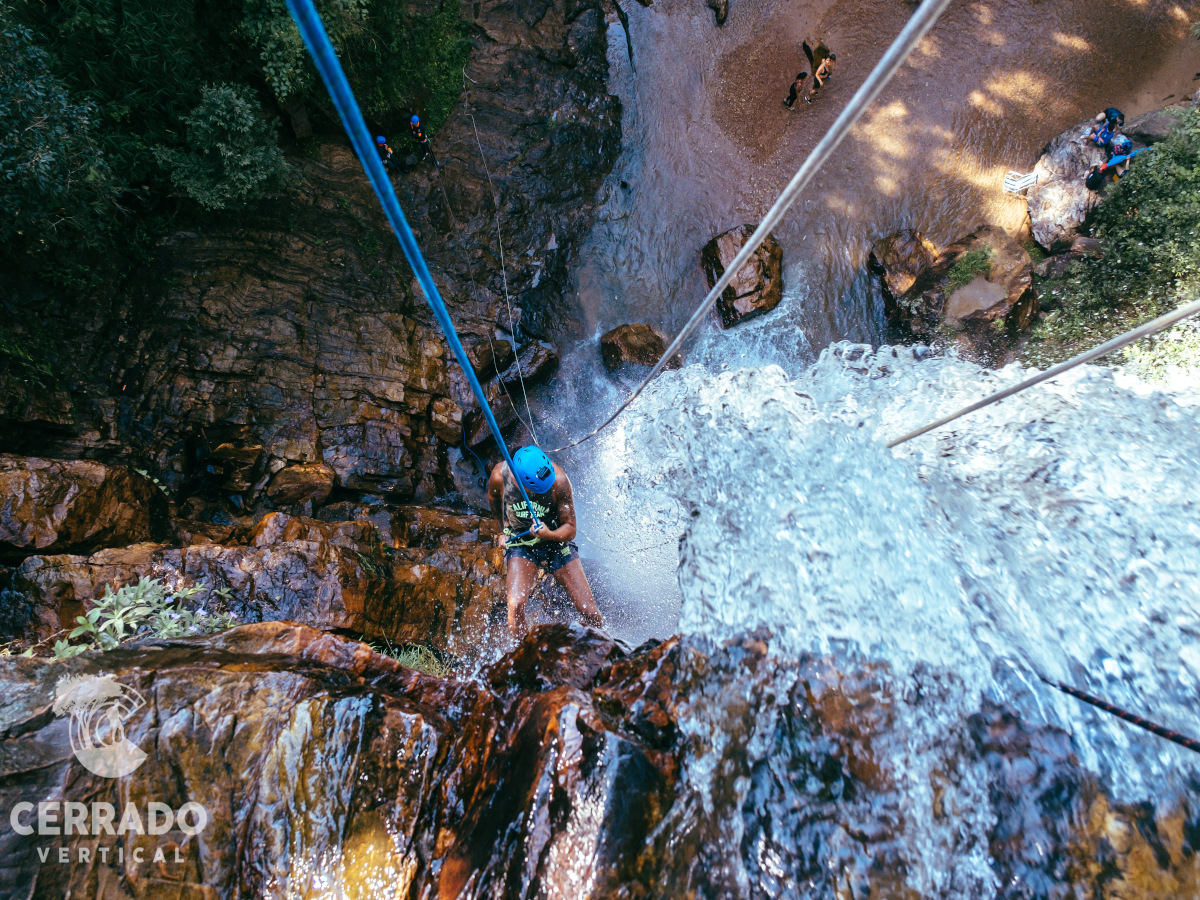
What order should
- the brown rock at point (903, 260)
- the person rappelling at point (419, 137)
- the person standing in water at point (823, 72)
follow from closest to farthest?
the person rappelling at point (419, 137) < the brown rock at point (903, 260) < the person standing in water at point (823, 72)

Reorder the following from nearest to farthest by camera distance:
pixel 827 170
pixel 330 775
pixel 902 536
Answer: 1. pixel 330 775
2. pixel 902 536
3. pixel 827 170

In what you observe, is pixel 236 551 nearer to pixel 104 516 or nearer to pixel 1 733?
pixel 104 516

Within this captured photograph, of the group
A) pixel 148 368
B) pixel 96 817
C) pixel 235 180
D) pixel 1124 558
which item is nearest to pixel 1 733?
pixel 96 817

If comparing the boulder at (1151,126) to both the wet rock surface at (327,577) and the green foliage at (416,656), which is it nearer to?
the wet rock surface at (327,577)

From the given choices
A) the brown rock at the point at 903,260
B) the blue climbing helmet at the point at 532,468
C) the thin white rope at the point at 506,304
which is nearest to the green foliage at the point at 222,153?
the thin white rope at the point at 506,304

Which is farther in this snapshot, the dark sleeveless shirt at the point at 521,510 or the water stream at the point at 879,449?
the dark sleeveless shirt at the point at 521,510

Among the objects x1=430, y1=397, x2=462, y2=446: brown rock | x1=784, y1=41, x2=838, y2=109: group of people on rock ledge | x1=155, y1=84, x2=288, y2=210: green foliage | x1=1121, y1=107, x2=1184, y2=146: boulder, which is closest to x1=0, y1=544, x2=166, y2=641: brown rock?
x1=430, y1=397, x2=462, y2=446: brown rock

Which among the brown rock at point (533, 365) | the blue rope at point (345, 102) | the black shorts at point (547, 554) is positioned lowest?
the black shorts at point (547, 554)
